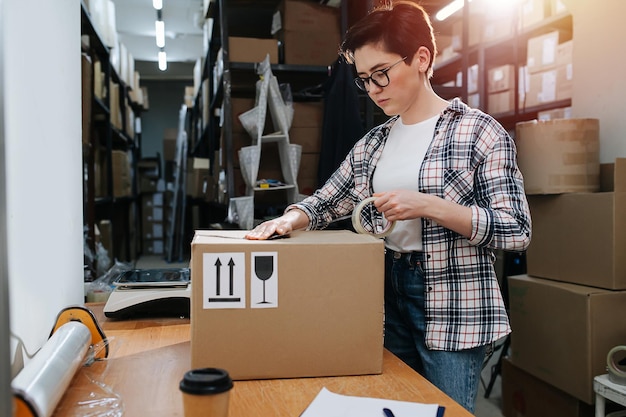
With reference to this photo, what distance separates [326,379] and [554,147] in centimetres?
156

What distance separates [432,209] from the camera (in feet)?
3.62

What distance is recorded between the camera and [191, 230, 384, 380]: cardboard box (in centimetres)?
93

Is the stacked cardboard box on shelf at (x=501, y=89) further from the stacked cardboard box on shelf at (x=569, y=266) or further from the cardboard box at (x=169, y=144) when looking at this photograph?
the cardboard box at (x=169, y=144)

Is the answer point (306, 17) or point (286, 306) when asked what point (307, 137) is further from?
point (286, 306)

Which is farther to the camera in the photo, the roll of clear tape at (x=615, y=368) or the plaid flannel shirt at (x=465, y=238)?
the roll of clear tape at (x=615, y=368)

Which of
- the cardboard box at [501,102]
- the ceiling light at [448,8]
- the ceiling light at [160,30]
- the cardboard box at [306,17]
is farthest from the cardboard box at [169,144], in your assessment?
the ceiling light at [448,8]

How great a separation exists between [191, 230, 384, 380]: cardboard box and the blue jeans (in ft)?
0.92

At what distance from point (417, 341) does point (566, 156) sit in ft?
4.04

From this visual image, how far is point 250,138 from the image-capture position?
313 cm

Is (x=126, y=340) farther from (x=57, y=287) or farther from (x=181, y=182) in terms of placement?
(x=181, y=182)

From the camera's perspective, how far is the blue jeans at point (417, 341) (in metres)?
1.20

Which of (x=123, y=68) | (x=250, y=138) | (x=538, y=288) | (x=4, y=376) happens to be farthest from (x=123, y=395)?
(x=123, y=68)

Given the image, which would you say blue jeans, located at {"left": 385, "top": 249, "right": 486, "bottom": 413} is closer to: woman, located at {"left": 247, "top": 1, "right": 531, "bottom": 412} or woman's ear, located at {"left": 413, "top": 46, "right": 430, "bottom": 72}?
woman, located at {"left": 247, "top": 1, "right": 531, "bottom": 412}

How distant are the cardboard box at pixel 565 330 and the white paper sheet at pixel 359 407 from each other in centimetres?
139
